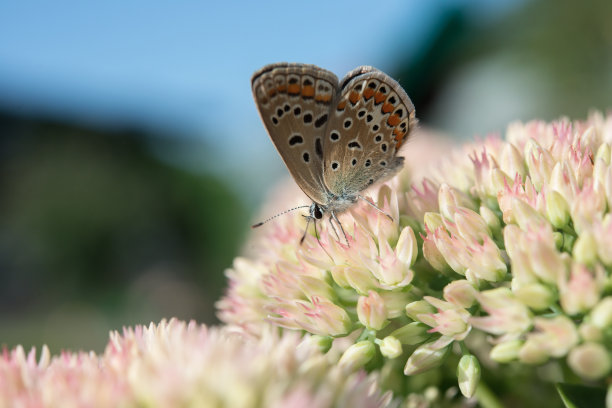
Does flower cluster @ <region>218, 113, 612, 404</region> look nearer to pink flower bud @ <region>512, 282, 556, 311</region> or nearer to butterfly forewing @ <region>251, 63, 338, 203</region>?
pink flower bud @ <region>512, 282, 556, 311</region>

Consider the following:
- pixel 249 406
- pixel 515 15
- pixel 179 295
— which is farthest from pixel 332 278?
pixel 179 295

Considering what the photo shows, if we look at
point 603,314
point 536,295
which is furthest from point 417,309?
point 603,314

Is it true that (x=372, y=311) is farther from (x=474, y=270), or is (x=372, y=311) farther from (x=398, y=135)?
(x=398, y=135)

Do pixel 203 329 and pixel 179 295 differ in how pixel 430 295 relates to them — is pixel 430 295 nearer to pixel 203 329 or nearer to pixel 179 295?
pixel 203 329

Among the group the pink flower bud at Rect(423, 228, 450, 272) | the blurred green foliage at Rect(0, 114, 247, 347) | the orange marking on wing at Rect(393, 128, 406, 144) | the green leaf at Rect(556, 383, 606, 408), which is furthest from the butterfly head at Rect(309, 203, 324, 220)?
the blurred green foliage at Rect(0, 114, 247, 347)

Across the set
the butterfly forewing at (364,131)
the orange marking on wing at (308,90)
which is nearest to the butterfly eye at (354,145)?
the butterfly forewing at (364,131)

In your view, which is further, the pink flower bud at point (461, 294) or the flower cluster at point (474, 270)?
the pink flower bud at point (461, 294)

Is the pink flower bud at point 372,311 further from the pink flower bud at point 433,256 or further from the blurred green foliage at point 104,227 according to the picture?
the blurred green foliage at point 104,227

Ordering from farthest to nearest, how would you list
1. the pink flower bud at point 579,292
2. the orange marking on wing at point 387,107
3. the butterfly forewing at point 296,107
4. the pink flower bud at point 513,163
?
1. the orange marking on wing at point 387,107
2. the butterfly forewing at point 296,107
3. the pink flower bud at point 513,163
4. the pink flower bud at point 579,292
